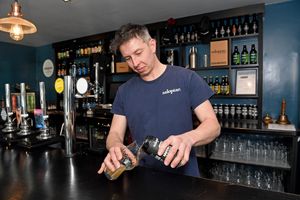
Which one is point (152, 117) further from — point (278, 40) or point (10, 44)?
point (10, 44)

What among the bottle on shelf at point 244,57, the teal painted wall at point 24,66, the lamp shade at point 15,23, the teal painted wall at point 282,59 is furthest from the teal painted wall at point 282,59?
the teal painted wall at point 24,66

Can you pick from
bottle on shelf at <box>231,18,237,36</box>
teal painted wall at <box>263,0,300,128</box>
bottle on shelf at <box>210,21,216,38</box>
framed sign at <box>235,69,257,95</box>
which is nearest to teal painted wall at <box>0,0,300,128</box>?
teal painted wall at <box>263,0,300,128</box>

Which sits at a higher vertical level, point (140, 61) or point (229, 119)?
point (140, 61)

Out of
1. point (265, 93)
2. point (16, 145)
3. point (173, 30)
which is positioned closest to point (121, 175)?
point (16, 145)

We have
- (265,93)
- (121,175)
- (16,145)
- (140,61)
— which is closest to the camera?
(121,175)

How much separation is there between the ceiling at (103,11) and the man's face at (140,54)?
1.78 m

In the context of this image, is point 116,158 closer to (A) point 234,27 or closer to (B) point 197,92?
(B) point 197,92

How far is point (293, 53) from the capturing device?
2.83m

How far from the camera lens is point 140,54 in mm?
1241

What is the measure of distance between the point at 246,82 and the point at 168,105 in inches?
86.6

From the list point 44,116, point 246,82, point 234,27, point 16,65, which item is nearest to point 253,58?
point 246,82

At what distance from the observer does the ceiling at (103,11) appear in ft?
9.16

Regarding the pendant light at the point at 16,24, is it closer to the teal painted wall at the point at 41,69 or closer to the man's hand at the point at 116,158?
the man's hand at the point at 116,158

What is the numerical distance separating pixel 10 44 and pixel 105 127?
343cm
